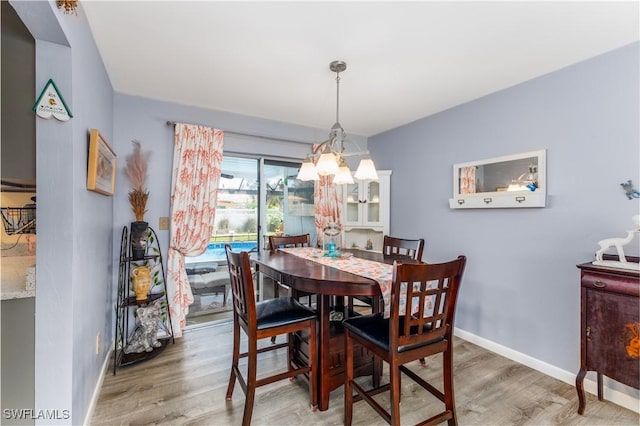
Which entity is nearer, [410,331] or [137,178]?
[410,331]

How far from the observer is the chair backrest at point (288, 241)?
299 cm

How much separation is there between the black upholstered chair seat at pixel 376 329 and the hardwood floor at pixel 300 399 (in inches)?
23.5

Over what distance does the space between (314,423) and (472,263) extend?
209 centimetres

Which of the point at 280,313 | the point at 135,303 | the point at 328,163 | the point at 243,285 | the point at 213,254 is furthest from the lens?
the point at 213,254

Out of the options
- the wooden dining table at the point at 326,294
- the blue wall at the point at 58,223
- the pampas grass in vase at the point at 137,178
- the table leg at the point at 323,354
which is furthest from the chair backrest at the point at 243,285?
the pampas grass in vase at the point at 137,178

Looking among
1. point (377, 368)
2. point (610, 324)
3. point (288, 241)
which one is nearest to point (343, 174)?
point (288, 241)

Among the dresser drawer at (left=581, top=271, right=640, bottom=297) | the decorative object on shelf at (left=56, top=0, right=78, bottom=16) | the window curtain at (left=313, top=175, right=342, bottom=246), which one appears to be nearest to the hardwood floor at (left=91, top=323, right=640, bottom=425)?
the dresser drawer at (left=581, top=271, right=640, bottom=297)

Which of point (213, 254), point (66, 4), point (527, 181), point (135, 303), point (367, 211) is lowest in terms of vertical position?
point (135, 303)

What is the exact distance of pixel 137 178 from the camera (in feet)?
9.14

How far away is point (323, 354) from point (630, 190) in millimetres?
2266

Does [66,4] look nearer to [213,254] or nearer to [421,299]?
[421,299]

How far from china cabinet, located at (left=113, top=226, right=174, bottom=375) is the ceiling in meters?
1.47

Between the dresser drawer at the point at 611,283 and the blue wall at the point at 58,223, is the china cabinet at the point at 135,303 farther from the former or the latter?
the dresser drawer at the point at 611,283

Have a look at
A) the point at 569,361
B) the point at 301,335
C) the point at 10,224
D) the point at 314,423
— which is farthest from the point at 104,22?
the point at 569,361
